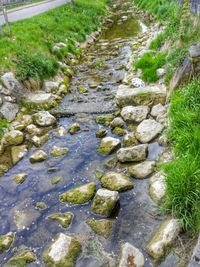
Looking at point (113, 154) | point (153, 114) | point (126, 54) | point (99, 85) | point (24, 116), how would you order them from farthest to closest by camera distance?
point (126, 54)
point (99, 85)
point (24, 116)
point (153, 114)
point (113, 154)

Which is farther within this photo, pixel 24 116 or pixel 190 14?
pixel 190 14

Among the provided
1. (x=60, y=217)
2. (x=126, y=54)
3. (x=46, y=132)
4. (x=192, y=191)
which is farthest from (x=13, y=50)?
(x=192, y=191)

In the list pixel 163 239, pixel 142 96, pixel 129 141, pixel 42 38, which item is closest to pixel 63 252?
pixel 163 239

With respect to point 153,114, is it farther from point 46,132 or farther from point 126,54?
point 126,54

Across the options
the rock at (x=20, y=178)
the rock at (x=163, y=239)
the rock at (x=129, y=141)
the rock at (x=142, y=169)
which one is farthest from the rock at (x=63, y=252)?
the rock at (x=129, y=141)

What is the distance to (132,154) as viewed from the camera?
301 inches

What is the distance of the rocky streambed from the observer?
5441 mm

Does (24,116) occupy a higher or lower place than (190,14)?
lower

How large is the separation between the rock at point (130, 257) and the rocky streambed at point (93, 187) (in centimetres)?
2

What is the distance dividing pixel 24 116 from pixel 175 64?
5.33m

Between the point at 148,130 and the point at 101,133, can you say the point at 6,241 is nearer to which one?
the point at 101,133

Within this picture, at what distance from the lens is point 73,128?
9508 millimetres

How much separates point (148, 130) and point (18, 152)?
3666 mm

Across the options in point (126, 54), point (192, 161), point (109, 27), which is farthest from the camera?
point (109, 27)
